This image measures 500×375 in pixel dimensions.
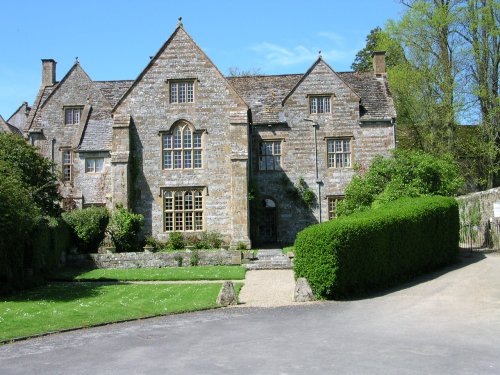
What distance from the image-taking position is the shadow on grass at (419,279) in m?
19.2

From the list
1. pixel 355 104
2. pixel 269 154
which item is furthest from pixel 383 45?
pixel 269 154

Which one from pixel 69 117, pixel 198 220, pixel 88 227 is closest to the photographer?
pixel 88 227

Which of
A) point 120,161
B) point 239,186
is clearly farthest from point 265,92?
point 120,161

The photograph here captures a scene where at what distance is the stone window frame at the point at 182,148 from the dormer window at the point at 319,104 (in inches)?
301

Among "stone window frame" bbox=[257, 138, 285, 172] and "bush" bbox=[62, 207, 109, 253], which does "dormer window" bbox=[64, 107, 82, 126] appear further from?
"stone window frame" bbox=[257, 138, 285, 172]

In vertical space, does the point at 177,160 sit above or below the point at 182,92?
below

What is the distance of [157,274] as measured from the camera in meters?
26.1

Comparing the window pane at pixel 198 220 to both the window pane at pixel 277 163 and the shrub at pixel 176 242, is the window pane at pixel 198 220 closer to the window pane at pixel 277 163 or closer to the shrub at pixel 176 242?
the shrub at pixel 176 242

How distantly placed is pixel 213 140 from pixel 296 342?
80.1 feet

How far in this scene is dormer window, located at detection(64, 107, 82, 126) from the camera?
44812mm

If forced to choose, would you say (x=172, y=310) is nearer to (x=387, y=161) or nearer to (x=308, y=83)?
(x=387, y=161)

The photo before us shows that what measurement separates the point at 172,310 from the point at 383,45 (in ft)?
122

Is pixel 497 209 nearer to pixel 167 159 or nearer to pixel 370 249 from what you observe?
pixel 370 249

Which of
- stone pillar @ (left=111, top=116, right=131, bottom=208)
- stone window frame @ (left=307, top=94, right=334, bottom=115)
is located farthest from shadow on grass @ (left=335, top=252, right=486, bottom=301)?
stone pillar @ (left=111, top=116, right=131, bottom=208)
